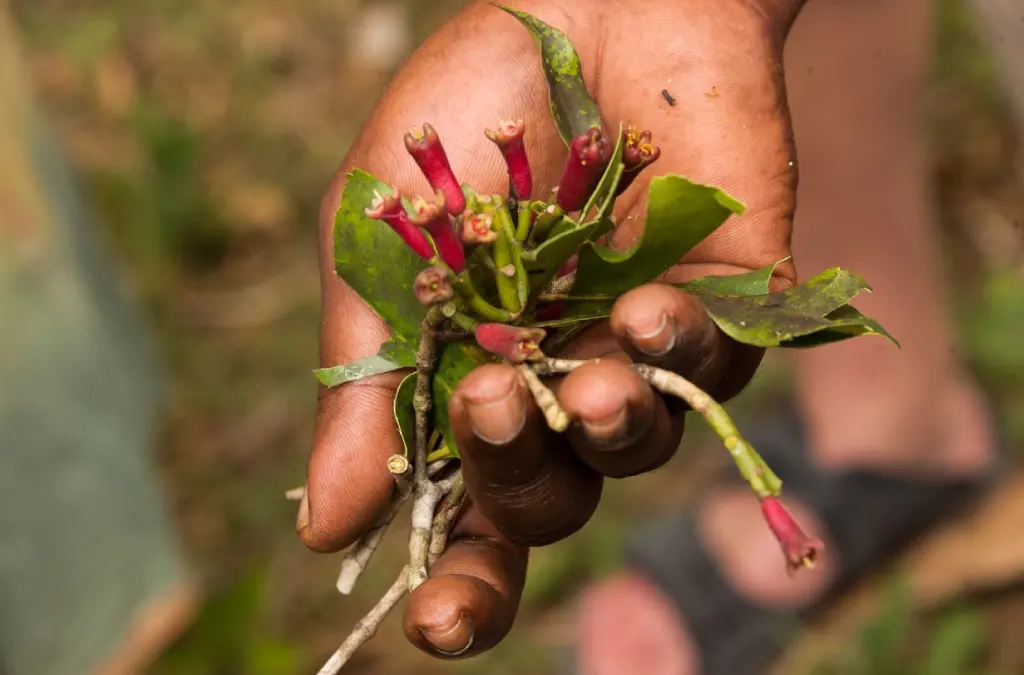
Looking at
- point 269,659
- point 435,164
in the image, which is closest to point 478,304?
point 435,164

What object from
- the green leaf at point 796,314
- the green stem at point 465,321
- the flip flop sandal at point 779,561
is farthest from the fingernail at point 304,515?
the flip flop sandal at point 779,561

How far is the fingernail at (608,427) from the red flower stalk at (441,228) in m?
0.20

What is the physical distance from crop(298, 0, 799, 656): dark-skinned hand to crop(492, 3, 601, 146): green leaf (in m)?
0.12

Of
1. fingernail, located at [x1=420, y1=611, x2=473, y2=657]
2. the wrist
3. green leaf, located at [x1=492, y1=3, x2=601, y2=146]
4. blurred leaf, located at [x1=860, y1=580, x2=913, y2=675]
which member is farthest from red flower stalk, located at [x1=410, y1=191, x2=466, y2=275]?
blurred leaf, located at [x1=860, y1=580, x2=913, y2=675]

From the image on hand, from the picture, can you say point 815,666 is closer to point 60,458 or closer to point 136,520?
point 136,520

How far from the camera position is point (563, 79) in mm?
1146

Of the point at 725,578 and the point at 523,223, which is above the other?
the point at 523,223

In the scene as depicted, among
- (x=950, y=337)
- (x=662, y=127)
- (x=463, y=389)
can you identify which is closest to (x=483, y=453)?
(x=463, y=389)

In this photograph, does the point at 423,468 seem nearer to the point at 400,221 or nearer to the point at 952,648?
the point at 400,221

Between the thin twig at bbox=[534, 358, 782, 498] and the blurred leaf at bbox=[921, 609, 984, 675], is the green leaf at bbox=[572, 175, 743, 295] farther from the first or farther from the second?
the blurred leaf at bbox=[921, 609, 984, 675]

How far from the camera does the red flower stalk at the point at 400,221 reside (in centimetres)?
97

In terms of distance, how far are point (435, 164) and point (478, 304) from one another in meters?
0.14

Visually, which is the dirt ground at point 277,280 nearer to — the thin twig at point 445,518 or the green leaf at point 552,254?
the thin twig at point 445,518

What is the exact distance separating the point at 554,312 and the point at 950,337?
1.43 metres
